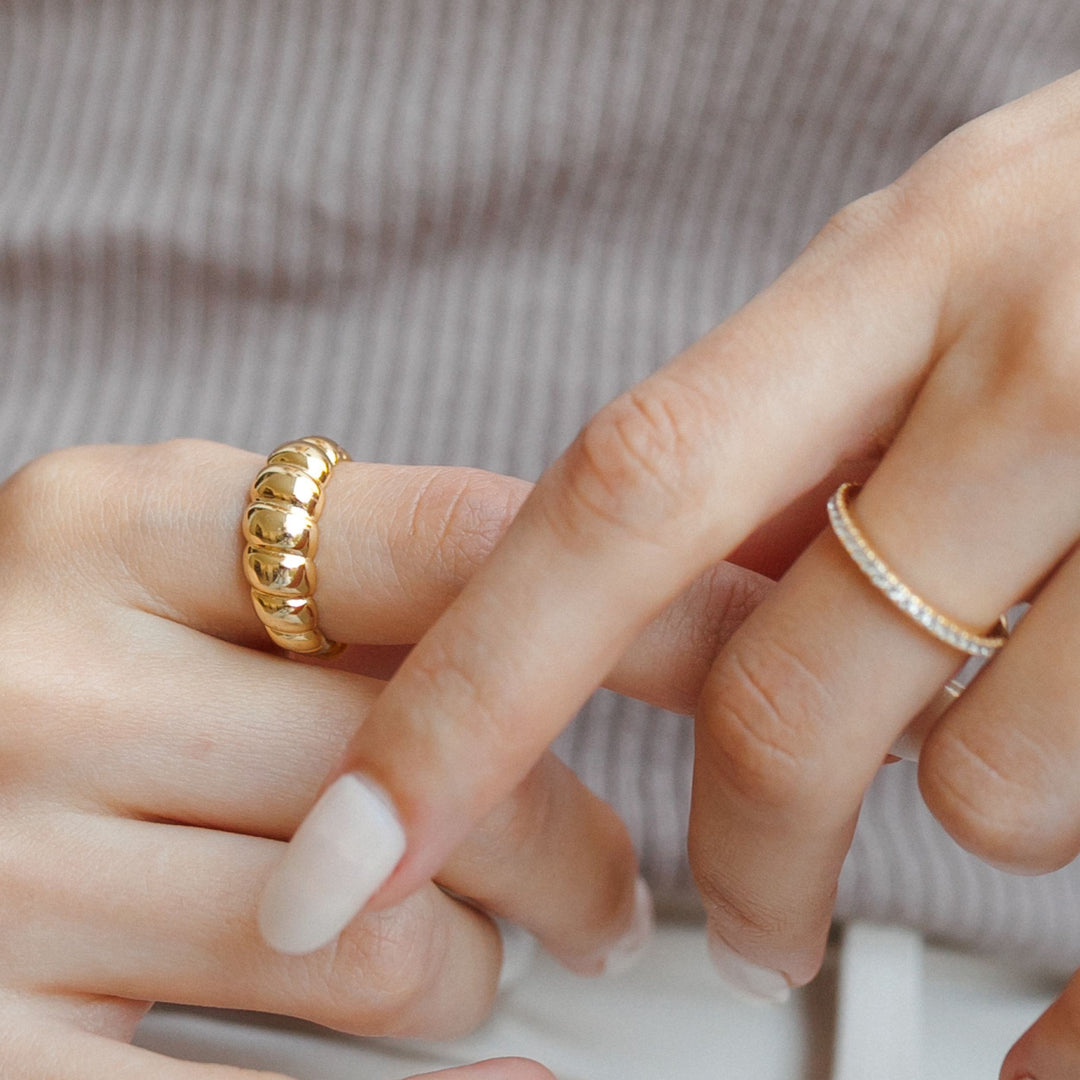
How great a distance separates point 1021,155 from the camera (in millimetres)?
621

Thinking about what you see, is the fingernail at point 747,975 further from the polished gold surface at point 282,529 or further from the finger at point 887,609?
the polished gold surface at point 282,529

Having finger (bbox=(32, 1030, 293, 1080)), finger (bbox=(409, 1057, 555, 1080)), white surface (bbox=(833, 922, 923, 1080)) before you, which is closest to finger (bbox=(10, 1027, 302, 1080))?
finger (bbox=(32, 1030, 293, 1080))

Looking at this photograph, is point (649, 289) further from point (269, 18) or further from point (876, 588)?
point (876, 588)

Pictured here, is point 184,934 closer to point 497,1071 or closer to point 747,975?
point 497,1071

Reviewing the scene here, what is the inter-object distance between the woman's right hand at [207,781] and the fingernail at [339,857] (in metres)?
0.11

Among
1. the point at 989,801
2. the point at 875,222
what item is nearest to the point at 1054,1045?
the point at 989,801

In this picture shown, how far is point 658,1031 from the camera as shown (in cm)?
93

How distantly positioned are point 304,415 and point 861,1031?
76 centimetres

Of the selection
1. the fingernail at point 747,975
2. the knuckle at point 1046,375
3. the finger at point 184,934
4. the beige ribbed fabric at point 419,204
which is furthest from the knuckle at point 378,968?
the knuckle at point 1046,375

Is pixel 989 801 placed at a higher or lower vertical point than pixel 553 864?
higher

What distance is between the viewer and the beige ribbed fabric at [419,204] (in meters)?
0.98

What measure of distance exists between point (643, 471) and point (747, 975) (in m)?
0.44

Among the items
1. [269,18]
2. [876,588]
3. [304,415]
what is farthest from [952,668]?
[269,18]

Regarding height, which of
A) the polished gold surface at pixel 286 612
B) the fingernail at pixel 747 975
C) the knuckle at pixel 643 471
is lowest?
the fingernail at pixel 747 975
